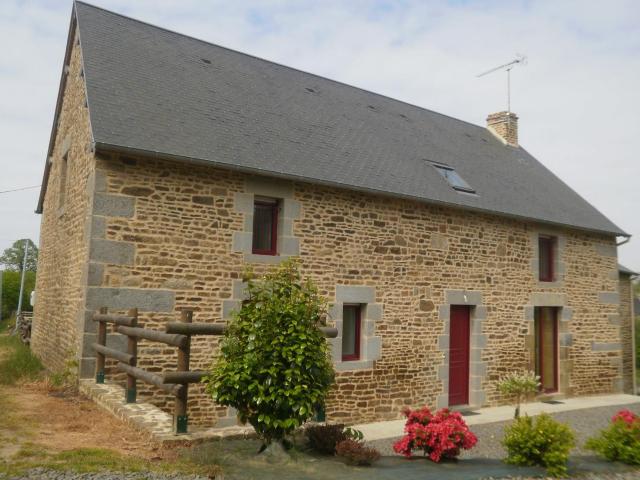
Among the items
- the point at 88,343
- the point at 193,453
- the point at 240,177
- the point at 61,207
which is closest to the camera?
the point at 193,453

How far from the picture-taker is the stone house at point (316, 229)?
8172mm

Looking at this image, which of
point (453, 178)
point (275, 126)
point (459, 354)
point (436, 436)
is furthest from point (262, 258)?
point (453, 178)

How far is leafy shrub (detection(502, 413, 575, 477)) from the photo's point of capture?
18.5 feet

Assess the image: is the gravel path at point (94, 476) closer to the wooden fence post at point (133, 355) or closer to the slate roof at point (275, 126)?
the wooden fence post at point (133, 355)

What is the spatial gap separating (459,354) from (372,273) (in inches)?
113

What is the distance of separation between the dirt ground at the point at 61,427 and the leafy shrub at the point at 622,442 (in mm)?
4566

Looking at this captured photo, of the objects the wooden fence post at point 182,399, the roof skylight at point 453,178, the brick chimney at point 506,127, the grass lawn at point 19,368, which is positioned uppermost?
the brick chimney at point 506,127

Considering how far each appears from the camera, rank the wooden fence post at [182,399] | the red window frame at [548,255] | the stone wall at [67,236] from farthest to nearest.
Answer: the red window frame at [548,255] < the stone wall at [67,236] < the wooden fence post at [182,399]

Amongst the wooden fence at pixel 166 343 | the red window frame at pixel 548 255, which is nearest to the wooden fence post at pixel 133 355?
the wooden fence at pixel 166 343

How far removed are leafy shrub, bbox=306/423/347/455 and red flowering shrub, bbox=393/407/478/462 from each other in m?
0.72

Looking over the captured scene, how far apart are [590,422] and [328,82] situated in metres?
9.11

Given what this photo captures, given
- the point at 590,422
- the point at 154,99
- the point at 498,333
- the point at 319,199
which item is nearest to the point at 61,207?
the point at 154,99

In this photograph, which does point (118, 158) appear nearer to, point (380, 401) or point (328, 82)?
point (380, 401)

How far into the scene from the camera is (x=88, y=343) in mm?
7789
